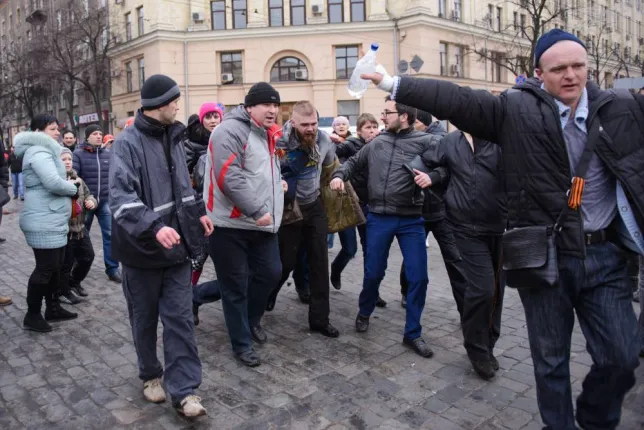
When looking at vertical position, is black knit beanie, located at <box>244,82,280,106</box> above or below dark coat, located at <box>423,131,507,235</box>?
above

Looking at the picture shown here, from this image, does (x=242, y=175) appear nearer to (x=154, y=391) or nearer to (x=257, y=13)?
(x=154, y=391)

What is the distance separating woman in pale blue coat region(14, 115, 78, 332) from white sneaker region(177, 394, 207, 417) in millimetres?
2425

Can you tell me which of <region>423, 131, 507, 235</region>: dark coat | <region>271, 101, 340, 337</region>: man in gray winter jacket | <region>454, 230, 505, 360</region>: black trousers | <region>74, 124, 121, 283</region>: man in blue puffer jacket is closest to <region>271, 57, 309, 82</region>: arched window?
<region>74, 124, 121, 283</region>: man in blue puffer jacket

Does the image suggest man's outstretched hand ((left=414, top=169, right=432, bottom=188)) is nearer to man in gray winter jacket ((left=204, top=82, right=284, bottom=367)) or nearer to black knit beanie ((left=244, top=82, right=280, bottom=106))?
man in gray winter jacket ((left=204, top=82, right=284, bottom=367))

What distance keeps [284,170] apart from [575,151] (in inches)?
111

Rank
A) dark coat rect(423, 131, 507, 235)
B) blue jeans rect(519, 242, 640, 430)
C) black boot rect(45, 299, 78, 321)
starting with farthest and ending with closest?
1. black boot rect(45, 299, 78, 321)
2. dark coat rect(423, 131, 507, 235)
3. blue jeans rect(519, 242, 640, 430)

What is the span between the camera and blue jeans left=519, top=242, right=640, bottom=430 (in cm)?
279

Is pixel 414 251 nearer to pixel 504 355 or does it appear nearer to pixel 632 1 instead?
pixel 504 355

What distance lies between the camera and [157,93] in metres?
3.73

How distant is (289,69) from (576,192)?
3525 cm

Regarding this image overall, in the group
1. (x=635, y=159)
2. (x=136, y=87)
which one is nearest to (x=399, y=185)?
(x=635, y=159)

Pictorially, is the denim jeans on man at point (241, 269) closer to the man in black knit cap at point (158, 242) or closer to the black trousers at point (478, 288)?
the man in black knit cap at point (158, 242)

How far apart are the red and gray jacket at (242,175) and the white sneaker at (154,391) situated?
121 cm

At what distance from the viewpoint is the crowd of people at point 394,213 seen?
9.03ft
